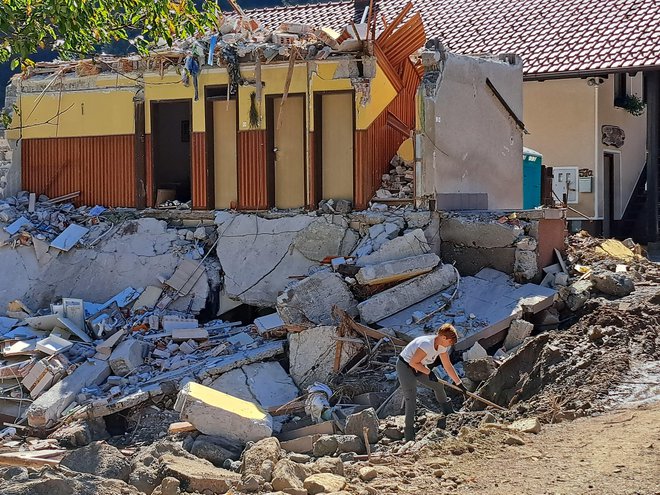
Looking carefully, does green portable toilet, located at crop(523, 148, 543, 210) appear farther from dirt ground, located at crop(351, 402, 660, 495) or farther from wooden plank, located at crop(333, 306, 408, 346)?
dirt ground, located at crop(351, 402, 660, 495)

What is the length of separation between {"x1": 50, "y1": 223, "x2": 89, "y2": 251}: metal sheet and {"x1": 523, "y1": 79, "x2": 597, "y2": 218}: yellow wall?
10.9 meters

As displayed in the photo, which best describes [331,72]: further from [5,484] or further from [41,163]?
[5,484]

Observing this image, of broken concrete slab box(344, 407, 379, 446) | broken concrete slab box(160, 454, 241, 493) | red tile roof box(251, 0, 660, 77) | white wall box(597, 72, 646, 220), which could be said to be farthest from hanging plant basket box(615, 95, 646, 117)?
broken concrete slab box(160, 454, 241, 493)

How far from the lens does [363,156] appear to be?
17.2m

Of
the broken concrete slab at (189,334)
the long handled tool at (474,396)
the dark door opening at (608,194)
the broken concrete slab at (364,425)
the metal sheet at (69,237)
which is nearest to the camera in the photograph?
the broken concrete slab at (364,425)

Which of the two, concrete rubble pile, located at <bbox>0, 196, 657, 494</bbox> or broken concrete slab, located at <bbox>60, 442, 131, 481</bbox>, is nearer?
broken concrete slab, located at <bbox>60, 442, 131, 481</bbox>

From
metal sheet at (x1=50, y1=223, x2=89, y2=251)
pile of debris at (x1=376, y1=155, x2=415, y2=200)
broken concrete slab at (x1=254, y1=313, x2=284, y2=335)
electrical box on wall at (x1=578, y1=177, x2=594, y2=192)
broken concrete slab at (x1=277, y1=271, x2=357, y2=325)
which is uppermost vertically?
pile of debris at (x1=376, y1=155, x2=415, y2=200)

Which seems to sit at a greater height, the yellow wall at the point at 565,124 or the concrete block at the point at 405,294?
the yellow wall at the point at 565,124

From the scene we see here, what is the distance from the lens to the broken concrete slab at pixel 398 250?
15727 mm

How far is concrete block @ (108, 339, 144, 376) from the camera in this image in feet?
51.3

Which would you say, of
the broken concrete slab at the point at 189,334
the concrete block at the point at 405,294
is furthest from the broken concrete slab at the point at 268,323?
the concrete block at the point at 405,294

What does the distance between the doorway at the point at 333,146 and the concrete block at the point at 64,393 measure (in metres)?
4.58

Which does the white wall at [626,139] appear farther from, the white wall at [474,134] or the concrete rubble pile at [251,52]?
the concrete rubble pile at [251,52]

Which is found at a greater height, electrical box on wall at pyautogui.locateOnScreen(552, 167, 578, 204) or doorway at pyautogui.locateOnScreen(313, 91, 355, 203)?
doorway at pyautogui.locateOnScreen(313, 91, 355, 203)
